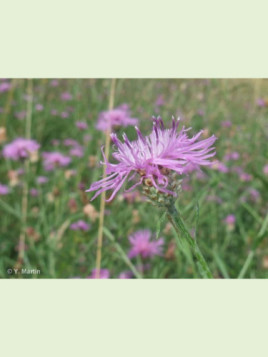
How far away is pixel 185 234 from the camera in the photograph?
38 cm

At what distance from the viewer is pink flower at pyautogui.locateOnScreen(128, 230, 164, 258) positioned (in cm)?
85

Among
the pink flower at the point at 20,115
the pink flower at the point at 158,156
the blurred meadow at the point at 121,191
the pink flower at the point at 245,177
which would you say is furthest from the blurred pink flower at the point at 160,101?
the pink flower at the point at 158,156

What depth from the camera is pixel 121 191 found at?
763 millimetres

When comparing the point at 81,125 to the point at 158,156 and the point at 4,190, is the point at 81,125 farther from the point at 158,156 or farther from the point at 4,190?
the point at 158,156

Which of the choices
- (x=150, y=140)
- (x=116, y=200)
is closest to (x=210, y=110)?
(x=116, y=200)

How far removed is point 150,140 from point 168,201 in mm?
64

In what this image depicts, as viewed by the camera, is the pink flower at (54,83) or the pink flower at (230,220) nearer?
the pink flower at (230,220)

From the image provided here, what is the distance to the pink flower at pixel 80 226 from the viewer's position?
2.83 feet

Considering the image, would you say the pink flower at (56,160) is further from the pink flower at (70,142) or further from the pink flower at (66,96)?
the pink flower at (66,96)

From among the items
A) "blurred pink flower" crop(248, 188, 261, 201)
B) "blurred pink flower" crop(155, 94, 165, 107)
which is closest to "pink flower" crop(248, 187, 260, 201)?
"blurred pink flower" crop(248, 188, 261, 201)

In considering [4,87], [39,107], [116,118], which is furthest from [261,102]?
[4,87]

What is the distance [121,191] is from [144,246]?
0.49 ft

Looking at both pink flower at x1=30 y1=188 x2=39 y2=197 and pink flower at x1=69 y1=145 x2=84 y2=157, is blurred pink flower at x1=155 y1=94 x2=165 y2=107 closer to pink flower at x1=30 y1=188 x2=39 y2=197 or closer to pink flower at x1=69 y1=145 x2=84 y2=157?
pink flower at x1=69 y1=145 x2=84 y2=157

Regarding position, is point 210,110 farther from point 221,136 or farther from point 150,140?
point 150,140
